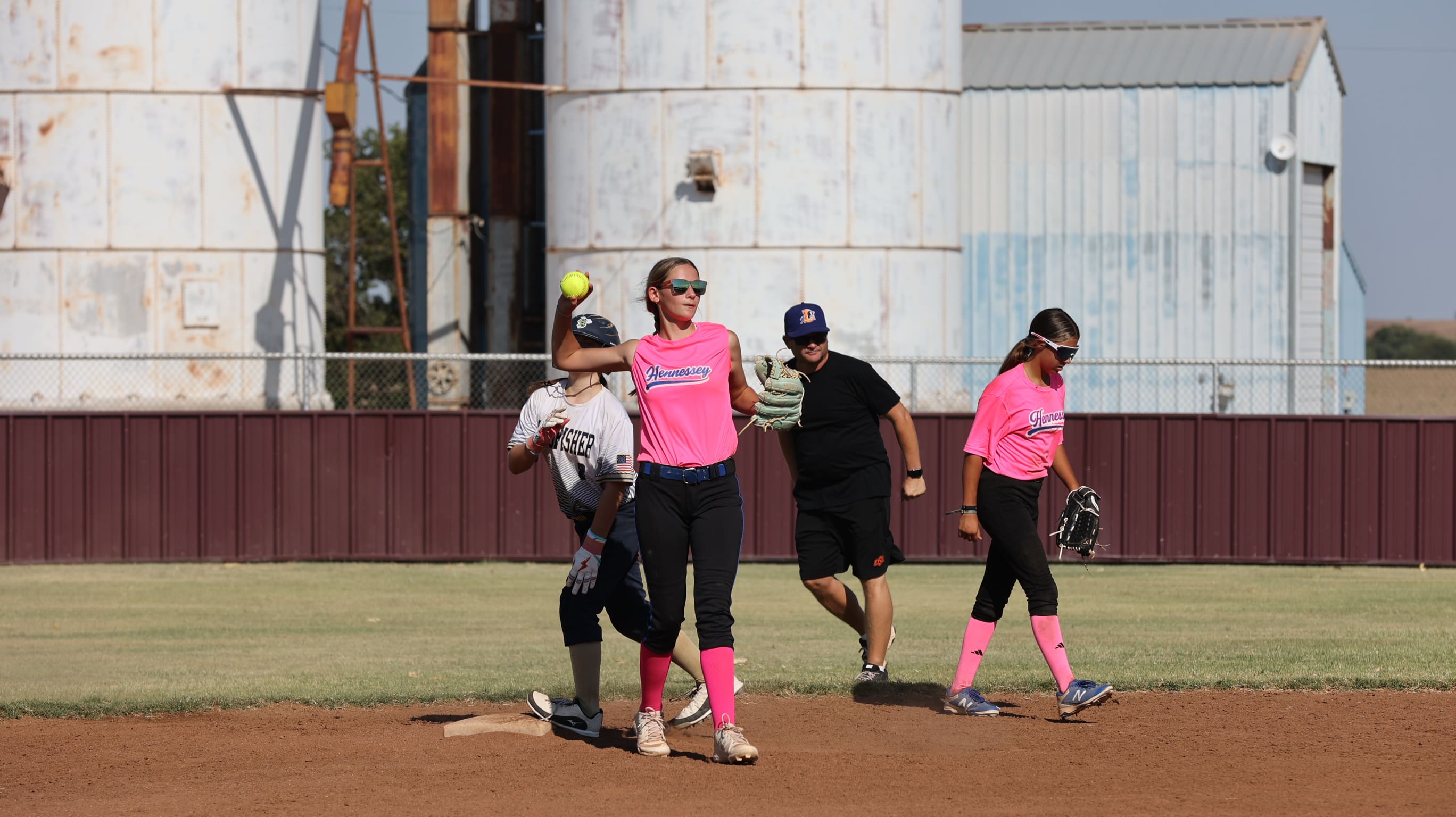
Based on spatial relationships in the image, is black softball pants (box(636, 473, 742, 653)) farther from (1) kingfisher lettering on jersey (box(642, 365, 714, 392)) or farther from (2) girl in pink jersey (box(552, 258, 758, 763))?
(1) kingfisher lettering on jersey (box(642, 365, 714, 392))

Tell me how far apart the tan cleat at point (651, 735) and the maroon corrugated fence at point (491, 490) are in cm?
1112

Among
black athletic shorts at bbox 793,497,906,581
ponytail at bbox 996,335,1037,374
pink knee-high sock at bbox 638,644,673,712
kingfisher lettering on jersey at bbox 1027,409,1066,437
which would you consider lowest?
pink knee-high sock at bbox 638,644,673,712

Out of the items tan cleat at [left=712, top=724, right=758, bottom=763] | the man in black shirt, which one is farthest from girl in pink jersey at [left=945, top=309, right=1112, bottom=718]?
tan cleat at [left=712, top=724, right=758, bottom=763]

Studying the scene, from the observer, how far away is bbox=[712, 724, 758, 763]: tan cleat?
7211mm

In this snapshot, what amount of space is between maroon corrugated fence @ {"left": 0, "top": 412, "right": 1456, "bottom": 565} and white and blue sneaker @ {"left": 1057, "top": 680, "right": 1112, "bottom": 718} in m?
10.7

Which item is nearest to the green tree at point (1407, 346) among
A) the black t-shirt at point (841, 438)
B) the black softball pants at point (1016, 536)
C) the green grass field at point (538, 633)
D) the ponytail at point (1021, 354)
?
the green grass field at point (538, 633)

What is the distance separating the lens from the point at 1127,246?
27453 millimetres

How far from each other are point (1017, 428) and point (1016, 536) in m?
0.52

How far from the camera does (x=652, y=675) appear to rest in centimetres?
757

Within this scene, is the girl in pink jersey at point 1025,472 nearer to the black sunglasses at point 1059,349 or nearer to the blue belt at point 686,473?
the black sunglasses at point 1059,349

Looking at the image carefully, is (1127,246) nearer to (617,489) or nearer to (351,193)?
(351,193)

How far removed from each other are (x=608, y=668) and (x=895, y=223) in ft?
39.7

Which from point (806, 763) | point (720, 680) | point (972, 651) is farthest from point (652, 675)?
point (972, 651)

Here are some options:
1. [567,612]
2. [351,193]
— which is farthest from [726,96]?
[567,612]
